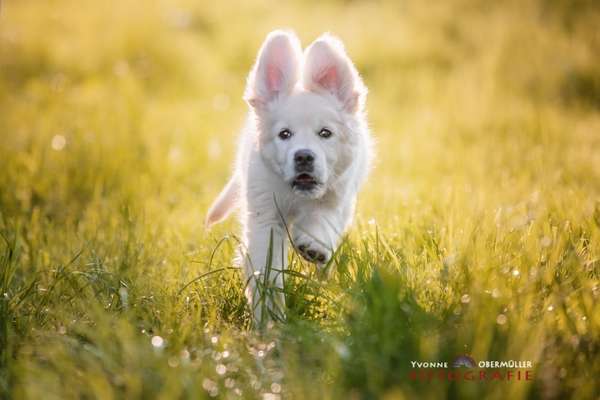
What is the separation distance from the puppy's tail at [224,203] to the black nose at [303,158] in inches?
35.1

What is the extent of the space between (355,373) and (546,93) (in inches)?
263

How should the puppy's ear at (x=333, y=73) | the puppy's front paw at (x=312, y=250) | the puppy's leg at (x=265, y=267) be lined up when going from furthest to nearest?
the puppy's ear at (x=333, y=73), the puppy's front paw at (x=312, y=250), the puppy's leg at (x=265, y=267)

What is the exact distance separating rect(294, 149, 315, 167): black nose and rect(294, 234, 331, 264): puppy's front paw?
1.15 feet

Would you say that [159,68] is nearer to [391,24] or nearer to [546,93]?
[391,24]

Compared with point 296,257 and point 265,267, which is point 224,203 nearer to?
point 296,257

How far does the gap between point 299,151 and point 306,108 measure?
0.33 metres

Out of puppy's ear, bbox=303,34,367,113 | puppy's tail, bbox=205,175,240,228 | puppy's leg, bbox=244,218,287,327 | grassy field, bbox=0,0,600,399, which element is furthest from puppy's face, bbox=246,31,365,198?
puppy's tail, bbox=205,175,240,228

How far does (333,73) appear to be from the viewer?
3646mm

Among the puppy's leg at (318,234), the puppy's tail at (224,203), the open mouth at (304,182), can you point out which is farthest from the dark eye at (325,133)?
the puppy's tail at (224,203)

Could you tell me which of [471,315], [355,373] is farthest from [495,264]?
[355,373]

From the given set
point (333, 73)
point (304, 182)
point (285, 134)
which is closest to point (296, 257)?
point (304, 182)

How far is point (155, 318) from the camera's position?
289 centimetres

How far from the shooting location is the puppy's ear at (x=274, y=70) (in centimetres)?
359

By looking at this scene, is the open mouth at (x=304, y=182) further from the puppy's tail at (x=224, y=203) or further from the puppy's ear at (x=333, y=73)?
the puppy's tail at (x=224, y=203)
